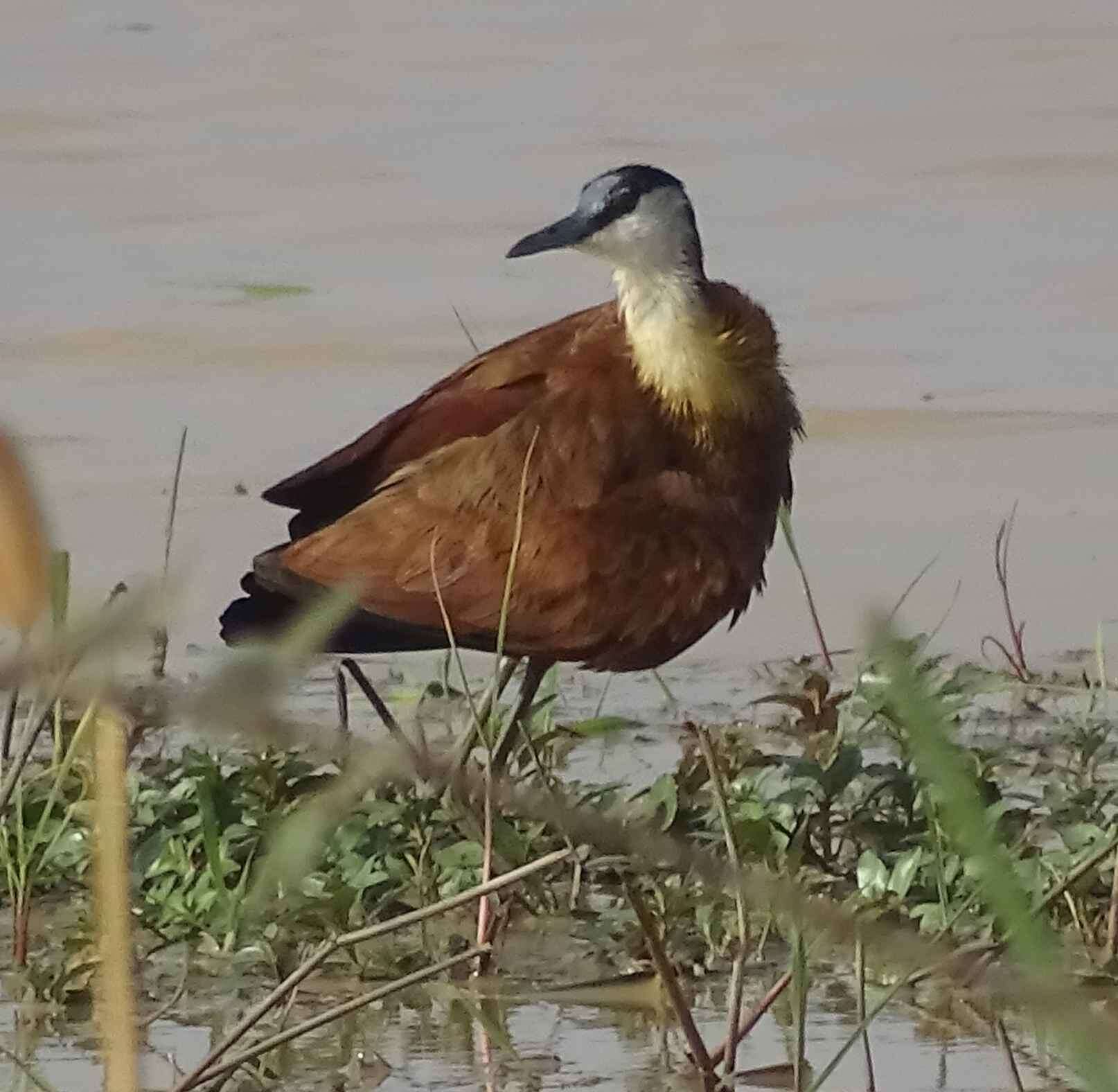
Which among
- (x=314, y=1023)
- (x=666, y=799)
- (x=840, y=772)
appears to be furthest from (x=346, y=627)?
(x=314, y=1023)

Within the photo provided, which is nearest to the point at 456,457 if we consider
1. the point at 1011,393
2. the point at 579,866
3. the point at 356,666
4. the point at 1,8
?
the point at 356,666

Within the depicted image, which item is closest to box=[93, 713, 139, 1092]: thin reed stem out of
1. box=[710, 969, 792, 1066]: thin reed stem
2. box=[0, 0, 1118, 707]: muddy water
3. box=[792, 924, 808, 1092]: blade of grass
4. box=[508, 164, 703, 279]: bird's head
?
box=[792, 924, 808, 1092]: blade of grass

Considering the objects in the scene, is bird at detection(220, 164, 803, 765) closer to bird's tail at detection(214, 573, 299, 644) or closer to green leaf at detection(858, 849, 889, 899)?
bird's tail at detection(214, 573, 299, 644)

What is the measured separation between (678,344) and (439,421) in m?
0.34

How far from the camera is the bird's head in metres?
4.63

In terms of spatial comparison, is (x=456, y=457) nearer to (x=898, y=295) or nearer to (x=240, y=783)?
(x=240, y=783)

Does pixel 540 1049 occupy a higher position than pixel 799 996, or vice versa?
pixel 799 996

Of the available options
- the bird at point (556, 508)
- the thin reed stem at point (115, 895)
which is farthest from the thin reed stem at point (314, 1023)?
the bird at point (556, 508)

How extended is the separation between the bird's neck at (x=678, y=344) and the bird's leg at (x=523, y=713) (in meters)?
0.38

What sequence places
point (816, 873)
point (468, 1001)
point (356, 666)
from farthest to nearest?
point (356, 666) < point (816, 873) < point (468, 1001)

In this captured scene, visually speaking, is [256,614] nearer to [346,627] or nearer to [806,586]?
[346,627]

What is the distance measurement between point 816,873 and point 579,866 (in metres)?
0.28

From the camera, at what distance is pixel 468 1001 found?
3492 millimetres

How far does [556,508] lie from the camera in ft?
14.0
